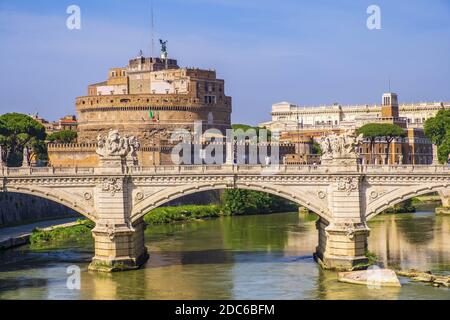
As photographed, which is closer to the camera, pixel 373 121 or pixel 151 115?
pixel 151 115

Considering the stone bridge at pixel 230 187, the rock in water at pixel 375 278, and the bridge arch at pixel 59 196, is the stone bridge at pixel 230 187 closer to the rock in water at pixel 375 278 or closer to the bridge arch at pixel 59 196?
the bridge arch at pixel 59 196

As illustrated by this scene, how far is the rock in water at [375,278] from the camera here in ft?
138

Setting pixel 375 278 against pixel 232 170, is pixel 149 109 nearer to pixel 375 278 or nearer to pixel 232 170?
pixel 232 170

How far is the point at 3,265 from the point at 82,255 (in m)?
4.85

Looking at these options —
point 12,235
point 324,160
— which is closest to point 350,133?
point 324,160

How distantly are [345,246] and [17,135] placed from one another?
47456mm

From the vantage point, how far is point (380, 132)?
106438 millimetres

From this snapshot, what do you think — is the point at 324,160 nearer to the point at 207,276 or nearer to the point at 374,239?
the point at 207,276

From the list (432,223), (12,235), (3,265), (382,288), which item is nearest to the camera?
(382,288)

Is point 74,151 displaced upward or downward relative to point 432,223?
upward

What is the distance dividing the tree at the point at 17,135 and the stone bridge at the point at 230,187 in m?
35.0

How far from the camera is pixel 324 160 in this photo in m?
47.2

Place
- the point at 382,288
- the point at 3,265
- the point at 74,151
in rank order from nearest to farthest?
the point at 382,288 → the point at 3,265 → the point at 74,151

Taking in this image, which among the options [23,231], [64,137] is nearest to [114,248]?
[23,231]
